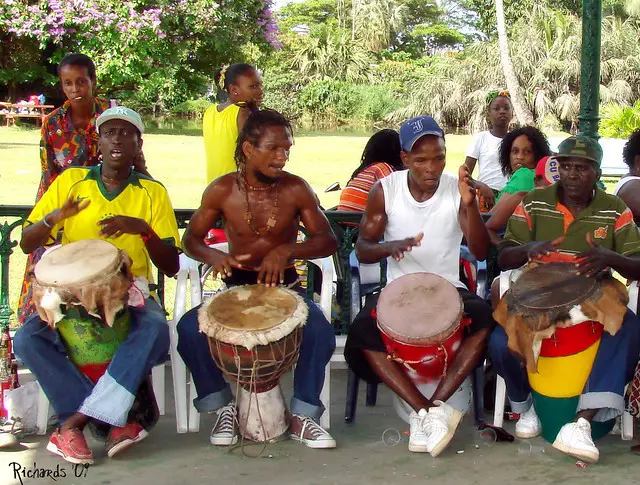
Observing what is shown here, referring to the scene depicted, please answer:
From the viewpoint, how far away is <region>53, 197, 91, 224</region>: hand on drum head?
3973 mm

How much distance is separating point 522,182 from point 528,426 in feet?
5.52

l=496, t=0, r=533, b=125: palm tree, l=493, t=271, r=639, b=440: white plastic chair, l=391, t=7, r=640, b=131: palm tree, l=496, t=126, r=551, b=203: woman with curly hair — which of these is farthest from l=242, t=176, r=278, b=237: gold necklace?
l=391, t=7, r=640, b=131: palm tree

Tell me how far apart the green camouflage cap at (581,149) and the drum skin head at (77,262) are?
2102 millimetres

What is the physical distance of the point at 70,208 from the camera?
13.1ft

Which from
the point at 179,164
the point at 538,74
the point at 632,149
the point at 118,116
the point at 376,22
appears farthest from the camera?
the point at 376,22

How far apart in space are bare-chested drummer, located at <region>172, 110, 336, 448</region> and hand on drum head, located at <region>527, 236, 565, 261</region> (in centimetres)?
95

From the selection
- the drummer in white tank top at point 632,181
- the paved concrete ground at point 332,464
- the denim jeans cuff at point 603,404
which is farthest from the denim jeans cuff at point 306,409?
the drummer in white tank top at point 632,181

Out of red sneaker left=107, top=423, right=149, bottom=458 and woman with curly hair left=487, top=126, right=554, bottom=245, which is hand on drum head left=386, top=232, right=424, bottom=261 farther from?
red sneaker left=107, top=423, right=149, bottom=458

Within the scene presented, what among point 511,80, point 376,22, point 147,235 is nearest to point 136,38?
point 511,80

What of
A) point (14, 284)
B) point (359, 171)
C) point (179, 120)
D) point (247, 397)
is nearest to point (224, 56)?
point (179, 120)

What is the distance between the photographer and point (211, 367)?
4.16 metres

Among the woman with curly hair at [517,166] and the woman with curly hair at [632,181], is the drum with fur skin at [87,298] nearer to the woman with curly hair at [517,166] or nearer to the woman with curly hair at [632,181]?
the woman with curly hair at [517,166]

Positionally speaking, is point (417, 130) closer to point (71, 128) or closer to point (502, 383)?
point (502, 383)

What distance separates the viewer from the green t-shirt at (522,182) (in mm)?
5199
